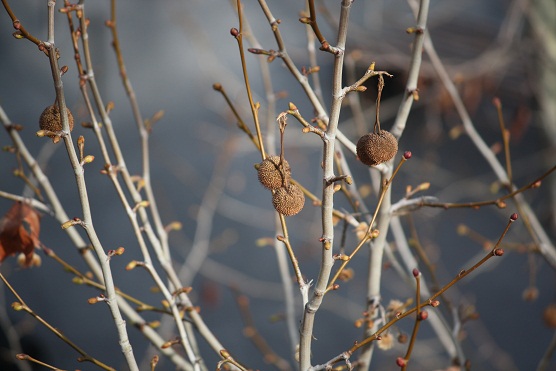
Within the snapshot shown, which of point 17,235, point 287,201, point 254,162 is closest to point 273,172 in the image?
point 287,201

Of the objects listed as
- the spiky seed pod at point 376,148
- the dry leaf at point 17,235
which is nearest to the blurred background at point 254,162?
the dry leaf at point 17,235

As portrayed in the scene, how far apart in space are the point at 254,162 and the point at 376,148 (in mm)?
1978

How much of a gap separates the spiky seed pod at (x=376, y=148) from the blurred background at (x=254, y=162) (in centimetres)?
145

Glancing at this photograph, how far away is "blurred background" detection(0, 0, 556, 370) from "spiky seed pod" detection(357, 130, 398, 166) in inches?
57.2

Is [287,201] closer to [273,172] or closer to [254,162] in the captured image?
[273,172]

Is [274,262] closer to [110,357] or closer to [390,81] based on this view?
[110,357]

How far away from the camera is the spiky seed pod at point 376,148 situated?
2.21ft

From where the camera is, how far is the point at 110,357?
7.64 feet

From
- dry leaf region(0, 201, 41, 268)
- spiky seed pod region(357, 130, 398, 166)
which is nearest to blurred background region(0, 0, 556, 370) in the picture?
dry leaf region(0, 201, 41, 268)

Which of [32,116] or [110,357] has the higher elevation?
[32,116]

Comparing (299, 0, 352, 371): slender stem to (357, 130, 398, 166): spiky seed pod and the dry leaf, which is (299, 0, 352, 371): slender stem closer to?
(357, 130, 398, 166): spiky seed pod

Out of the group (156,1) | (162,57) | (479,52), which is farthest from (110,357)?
(479,52)

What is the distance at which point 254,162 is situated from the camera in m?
2.64

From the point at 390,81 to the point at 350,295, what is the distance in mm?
1065
